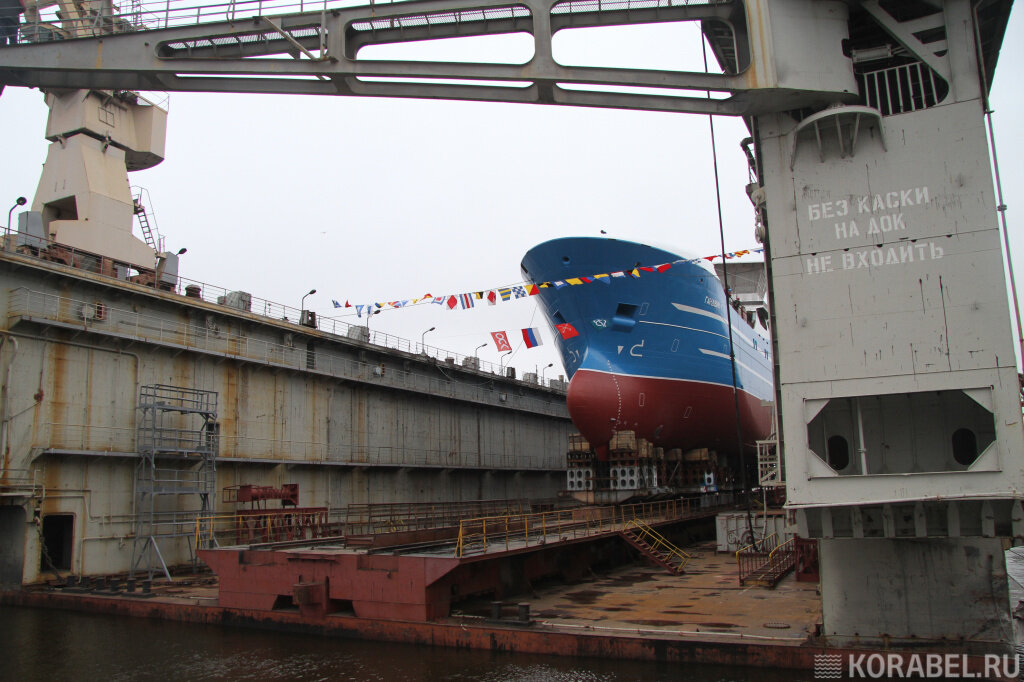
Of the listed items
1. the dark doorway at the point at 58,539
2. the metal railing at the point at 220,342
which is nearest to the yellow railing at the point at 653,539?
the metal railing at the point at 220,342

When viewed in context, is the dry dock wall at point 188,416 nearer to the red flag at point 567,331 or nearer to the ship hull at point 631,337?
the red flag at point 567,331

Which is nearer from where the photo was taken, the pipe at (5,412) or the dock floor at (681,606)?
the dock floor at (681,606)

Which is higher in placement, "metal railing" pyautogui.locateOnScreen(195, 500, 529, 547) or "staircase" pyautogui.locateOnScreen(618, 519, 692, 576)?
"metal railing" pyautogui.locateOnScreen(195, 500, 529, 547)

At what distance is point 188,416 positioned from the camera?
71.7ft

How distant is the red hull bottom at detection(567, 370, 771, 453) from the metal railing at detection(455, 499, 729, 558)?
8.27ft

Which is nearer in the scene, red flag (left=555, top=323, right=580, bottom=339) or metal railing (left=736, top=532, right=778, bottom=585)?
metal railing (left=736, top=532, right=778, bottom=585)

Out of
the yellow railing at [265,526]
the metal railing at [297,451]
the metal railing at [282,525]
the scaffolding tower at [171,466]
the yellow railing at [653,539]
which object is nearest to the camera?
the metal railing at [297,451]

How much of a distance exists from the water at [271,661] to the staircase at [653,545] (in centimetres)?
832

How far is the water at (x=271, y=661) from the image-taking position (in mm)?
10758

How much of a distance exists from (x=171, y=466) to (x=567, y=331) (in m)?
13.9

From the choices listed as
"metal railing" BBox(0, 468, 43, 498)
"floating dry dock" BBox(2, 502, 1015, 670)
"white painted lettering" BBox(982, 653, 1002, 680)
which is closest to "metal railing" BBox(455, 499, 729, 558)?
"floating dry dock" BBox(2, 502, 1015, 670)

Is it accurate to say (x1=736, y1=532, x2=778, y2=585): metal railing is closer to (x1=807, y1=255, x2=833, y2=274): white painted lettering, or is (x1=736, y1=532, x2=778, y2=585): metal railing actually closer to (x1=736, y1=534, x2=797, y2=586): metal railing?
(x1=736, y1=534, x2=797, y2=586): metal railing

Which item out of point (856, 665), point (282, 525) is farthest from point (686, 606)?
point (282, 525)

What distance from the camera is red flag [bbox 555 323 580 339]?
2686 cm
